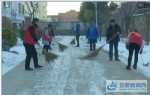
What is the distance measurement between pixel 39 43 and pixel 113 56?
6.23 feet

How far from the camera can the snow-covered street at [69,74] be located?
593 cm

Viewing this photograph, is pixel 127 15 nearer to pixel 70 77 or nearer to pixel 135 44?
pixel 135 44

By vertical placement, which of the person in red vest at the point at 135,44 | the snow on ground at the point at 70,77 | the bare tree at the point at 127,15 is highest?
the bare tree at the point at 127,15

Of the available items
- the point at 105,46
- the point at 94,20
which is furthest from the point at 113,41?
the point at 94,20

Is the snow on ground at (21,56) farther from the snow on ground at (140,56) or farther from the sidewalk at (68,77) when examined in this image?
the sidewalk at (68,77)

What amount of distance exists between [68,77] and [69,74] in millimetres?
334

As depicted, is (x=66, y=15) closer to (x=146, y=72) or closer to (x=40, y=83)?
(x=40, y=83)

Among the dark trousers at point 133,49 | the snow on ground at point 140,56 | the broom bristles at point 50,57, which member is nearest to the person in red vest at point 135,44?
the dark trousers at point 133,49

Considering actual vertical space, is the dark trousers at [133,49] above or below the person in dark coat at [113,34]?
below

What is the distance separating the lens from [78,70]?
24.9 ft

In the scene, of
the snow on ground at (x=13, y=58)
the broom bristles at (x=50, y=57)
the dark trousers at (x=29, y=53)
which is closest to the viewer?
the dark trousers at (x=29, y=53)

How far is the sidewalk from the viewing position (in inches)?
232

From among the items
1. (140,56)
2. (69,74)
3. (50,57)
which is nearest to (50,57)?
(50,57)

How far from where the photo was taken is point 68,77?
6.94 metres
